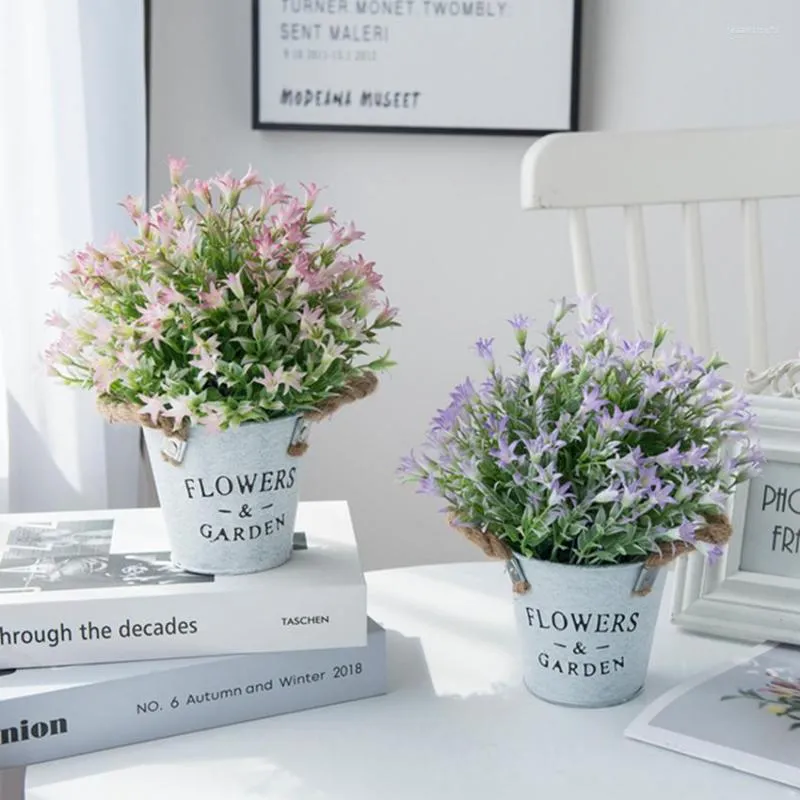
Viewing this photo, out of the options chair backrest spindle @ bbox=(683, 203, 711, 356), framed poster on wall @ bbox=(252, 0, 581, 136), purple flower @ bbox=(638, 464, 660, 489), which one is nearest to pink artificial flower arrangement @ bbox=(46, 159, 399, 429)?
purple flower @ bbox=(638, 464, 660, 489)

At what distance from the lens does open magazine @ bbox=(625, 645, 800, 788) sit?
811 millimetres

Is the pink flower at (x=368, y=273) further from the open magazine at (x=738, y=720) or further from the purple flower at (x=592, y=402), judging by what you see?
the open magazine at (x=738, y=720)

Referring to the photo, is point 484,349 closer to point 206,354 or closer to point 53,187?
point 206,354

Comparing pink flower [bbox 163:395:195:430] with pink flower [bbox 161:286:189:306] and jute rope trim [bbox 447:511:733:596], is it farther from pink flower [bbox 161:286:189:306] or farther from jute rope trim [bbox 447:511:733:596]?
jute rope trim [bbox 447:511:733:596]

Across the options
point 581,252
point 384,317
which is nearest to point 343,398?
point 384,317

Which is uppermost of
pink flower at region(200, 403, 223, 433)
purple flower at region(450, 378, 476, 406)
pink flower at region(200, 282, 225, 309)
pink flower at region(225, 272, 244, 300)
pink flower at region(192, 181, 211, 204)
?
pink flower at region(192, 181, 211, 204)

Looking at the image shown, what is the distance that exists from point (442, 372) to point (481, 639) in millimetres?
1061

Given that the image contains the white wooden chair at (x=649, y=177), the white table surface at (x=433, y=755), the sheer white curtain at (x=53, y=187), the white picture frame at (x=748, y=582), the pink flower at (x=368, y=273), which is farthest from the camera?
the sheer white curtain at (x=53, y=187)

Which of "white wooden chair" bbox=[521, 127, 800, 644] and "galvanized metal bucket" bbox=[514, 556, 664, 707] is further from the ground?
"white wooden chair" bbox=[521, 127, 800, 644]

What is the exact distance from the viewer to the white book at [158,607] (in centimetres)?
86

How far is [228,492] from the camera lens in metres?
0.89

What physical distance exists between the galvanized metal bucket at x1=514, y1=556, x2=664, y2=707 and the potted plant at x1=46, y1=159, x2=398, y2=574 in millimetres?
190

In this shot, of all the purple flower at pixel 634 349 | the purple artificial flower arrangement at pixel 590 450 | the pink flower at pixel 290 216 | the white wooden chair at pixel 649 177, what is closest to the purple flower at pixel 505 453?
the purple artificial flower arrangement at pixel 590 450

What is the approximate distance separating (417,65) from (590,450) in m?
1.24
